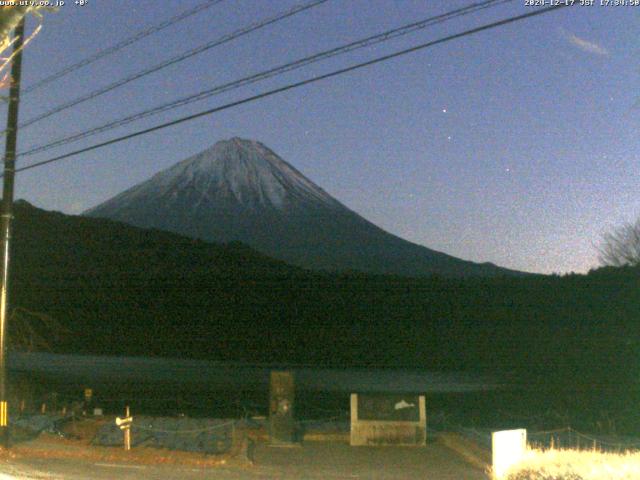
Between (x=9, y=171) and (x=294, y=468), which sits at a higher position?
(x=9, y=171)

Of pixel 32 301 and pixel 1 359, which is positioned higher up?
pixel 32 301

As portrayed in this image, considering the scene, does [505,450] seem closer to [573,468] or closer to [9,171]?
[573,468]

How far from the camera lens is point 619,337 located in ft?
233

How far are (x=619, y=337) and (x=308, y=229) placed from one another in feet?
417

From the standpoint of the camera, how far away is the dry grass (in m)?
9.42

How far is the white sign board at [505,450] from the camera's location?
1173cm

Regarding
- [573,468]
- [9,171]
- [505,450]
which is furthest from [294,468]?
[9,171]

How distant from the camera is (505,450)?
12.0 metres

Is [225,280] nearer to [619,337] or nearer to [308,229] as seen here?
[619,337]

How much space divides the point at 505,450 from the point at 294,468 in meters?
6.10

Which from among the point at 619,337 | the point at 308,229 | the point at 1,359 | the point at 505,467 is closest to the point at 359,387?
the point at 619,337

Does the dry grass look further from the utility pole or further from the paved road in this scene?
the utility pole

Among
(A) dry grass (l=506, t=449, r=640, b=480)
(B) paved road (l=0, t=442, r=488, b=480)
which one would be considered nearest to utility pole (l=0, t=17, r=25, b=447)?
(B) paved road (l=0, t=442, r=488, b=480)

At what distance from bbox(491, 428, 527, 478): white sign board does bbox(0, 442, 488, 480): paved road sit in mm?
3442
